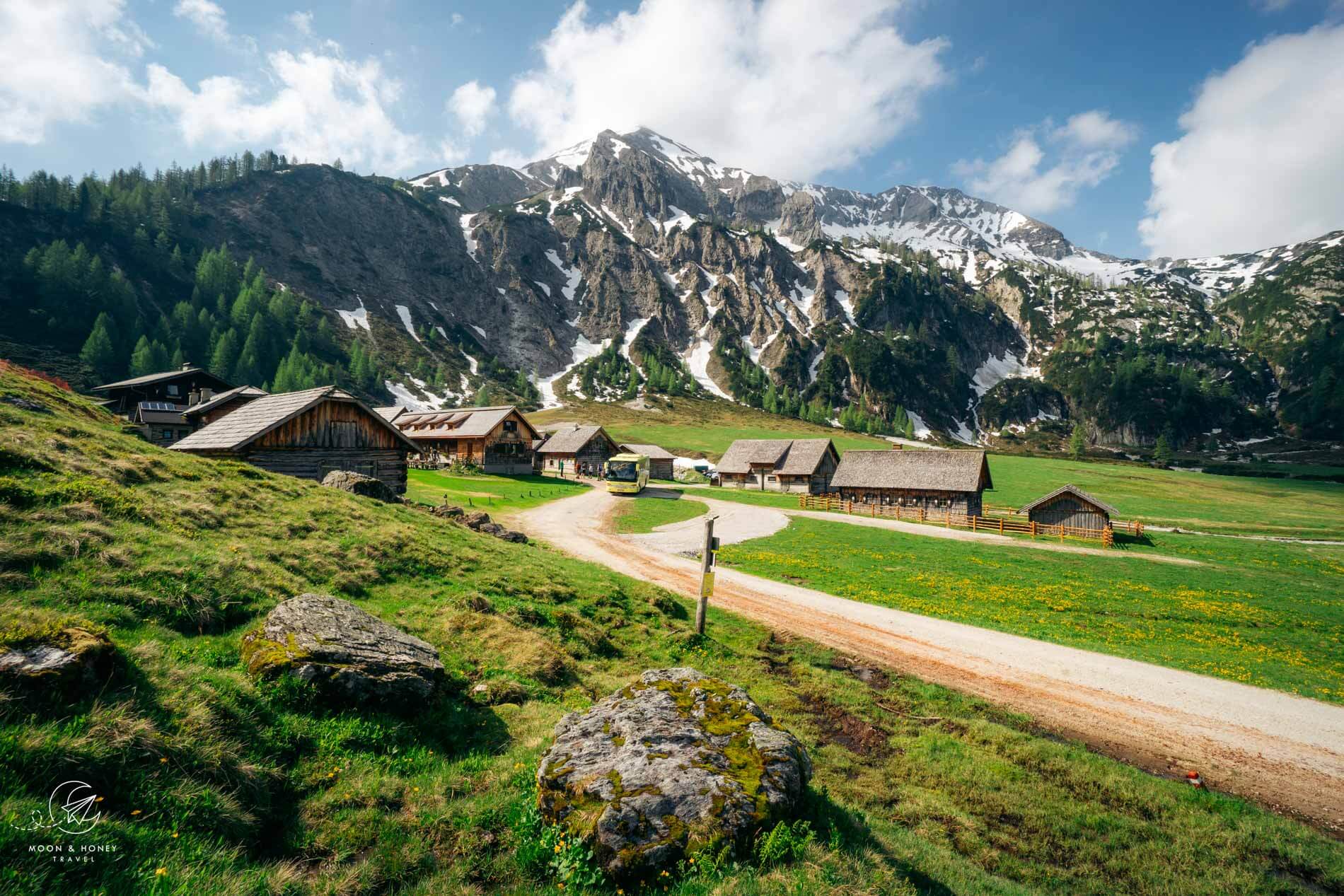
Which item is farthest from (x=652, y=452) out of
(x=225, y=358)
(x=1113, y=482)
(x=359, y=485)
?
(x=225, y=358)

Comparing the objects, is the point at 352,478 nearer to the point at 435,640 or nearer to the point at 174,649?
the point at 435,640

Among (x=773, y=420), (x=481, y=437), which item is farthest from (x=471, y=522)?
(x=773, y=420)

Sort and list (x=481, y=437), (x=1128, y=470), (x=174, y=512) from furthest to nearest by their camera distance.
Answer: (x=1128, y=470) < (x=481, y=437) < (x=174, y=512)

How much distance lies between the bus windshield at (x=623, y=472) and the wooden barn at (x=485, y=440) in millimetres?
15725

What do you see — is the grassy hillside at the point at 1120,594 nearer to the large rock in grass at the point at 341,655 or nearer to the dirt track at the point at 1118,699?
the dirt track at the point at 1118,699

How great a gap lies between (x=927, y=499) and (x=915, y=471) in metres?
3.11

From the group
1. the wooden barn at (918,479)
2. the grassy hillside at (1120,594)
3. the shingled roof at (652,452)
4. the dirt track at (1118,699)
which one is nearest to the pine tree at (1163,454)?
the wooden barn at (918,479)

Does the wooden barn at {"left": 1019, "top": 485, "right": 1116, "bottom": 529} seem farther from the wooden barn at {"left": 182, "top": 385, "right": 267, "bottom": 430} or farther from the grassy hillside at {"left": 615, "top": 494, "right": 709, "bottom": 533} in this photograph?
the wooden barn at {"left": 182, "top": 385, "right": 267, "bottom": 430}

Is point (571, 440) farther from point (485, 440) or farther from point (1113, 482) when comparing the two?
point (1113, 482)

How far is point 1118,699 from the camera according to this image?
44.9 feet

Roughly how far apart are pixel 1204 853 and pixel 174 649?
15189 millimetres

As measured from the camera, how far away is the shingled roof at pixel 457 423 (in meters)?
66.2

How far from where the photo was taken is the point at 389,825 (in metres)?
5.57

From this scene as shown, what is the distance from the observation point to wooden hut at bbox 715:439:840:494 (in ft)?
243
